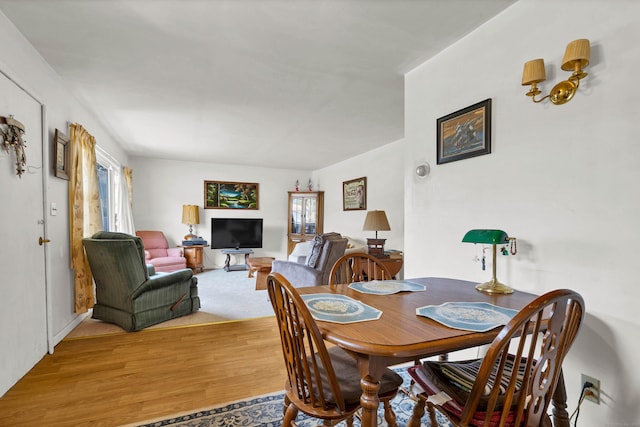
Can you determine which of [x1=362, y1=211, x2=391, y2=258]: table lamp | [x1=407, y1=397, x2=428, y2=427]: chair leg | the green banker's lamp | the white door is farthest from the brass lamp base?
the white door

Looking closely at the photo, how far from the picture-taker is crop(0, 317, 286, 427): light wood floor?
68.8 inches

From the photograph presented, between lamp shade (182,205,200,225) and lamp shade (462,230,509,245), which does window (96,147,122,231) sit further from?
lamp shade (462,230,509,245)

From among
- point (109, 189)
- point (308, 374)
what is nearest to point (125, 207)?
point (109, 189)

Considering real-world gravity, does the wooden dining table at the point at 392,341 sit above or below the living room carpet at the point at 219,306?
above

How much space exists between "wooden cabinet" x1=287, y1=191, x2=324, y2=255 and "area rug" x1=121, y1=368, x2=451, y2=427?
5.14m

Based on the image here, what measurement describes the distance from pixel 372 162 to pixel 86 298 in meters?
4.42

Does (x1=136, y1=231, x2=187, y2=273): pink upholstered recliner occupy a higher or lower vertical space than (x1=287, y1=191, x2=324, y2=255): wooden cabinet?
lower

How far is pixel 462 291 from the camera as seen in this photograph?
1610mm

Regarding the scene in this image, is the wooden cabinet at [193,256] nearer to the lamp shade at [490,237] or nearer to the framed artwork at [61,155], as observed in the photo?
the framed artwork at [61,155]

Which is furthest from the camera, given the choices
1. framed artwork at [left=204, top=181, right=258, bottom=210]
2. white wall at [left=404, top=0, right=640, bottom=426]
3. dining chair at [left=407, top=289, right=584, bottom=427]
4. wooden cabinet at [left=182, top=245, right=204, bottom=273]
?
framed artwork at [left=204, top=181, right=258, bottom=210]

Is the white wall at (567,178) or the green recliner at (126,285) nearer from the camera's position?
the white wall at (567,178)

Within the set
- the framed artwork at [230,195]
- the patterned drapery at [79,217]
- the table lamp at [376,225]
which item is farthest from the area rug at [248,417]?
the framed artwork at [230,195]

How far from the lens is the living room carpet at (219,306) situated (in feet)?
10.0

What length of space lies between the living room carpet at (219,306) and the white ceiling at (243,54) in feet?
7.80
